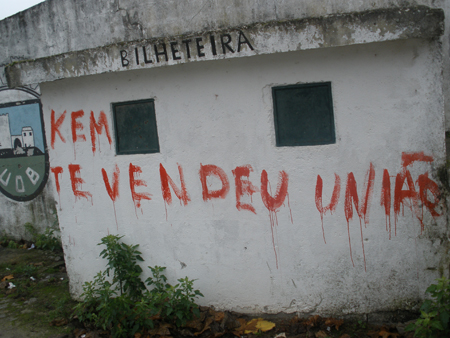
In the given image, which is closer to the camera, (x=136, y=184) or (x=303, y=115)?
(x=303, y=115)

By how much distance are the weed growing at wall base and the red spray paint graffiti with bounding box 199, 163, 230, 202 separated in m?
0.85

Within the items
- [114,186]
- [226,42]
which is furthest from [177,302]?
[226,42]

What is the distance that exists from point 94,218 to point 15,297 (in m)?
1.70

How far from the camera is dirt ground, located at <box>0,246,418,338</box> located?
352 cm

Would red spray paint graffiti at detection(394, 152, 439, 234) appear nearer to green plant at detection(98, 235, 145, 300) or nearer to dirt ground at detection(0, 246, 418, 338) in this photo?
dirt ground at detection(0, 246, 418, 338)

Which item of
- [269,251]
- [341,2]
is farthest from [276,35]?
[269,251]

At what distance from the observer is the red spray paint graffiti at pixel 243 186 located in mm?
3672

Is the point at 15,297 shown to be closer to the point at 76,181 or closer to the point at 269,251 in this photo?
the point at 76,181

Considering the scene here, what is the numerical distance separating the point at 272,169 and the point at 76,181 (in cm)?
217

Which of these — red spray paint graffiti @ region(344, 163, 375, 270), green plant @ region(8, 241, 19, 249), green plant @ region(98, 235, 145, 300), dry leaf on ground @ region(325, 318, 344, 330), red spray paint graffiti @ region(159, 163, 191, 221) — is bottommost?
dry leaf on ground @ region(325, 318, 344, 330)

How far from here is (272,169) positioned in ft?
11.8

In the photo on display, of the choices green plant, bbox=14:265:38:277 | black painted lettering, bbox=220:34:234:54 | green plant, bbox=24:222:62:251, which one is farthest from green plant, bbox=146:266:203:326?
green plant, bbox=24:222:62:251

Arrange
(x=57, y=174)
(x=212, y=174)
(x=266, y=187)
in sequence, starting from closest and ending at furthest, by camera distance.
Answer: (x=266, y=187) < (x=212, y=174) < (x=57, y=174)

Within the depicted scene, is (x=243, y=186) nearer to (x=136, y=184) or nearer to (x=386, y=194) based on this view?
(x=136, y=184)
